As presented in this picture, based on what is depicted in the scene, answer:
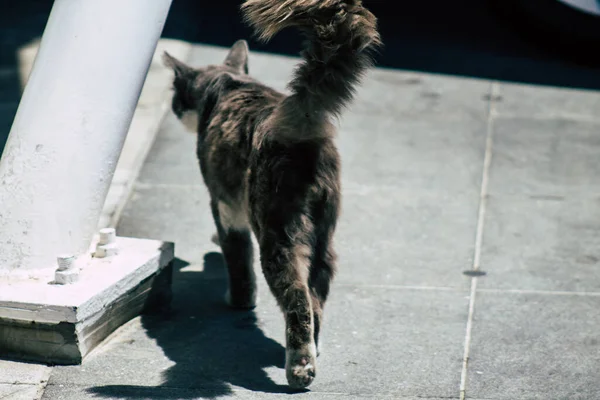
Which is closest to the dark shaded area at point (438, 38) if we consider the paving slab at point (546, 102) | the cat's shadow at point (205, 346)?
the paving slab at point (546, 102)

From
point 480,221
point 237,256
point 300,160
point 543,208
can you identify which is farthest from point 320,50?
point 543,208

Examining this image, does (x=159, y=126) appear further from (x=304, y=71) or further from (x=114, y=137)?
(x=304, y=71)

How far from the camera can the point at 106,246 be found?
5586mm

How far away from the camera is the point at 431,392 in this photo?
492cm

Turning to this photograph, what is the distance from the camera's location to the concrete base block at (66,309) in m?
4.99

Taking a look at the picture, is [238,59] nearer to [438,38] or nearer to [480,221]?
[480,221]

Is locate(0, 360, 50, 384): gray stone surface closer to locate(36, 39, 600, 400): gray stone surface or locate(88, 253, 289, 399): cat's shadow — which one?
locate(36, 39, 600, 400): gray stone surface

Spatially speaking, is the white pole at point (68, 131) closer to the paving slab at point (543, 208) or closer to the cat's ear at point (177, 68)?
the cat's ear at point (177, 68)

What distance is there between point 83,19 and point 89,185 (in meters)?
0.94

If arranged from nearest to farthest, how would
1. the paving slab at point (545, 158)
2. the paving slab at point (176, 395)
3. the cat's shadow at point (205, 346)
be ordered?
the paving slab at point (176, 395), the cat's shadow at point (205, 346), the paving slab at point (545, 158)

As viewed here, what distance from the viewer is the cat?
4.77 metres

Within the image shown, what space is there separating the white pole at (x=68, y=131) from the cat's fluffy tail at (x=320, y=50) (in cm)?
101

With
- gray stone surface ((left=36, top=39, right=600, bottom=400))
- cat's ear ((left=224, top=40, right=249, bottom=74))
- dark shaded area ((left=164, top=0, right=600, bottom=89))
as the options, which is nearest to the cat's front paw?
gray stone surface ((left=36, top=39, right=600, bottom=400))

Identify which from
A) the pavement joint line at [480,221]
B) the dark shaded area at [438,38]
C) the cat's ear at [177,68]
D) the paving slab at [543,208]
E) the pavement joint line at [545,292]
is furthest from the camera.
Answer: the dark shaded area at [438,38]
